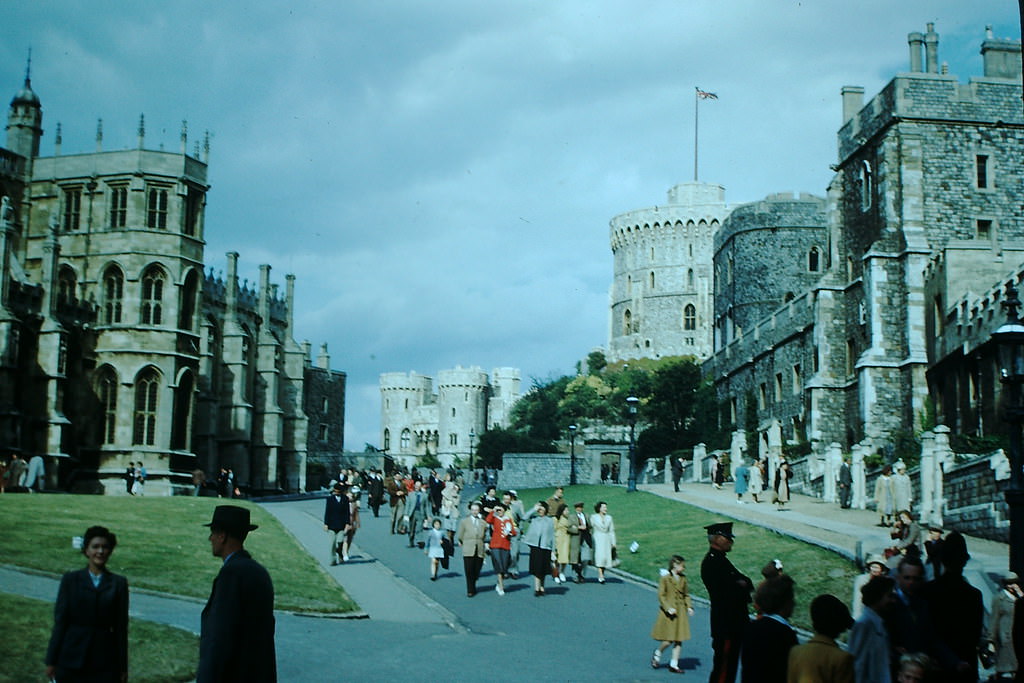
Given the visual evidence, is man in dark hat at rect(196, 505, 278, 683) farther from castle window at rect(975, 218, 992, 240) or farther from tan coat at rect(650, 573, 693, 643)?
castle window at rect(975, 218, 992, 240)

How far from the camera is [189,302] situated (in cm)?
4394

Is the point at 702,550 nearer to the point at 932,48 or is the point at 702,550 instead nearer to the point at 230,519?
the point at 230,519

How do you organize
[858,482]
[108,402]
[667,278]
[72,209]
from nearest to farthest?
[858,482], [108,402], [72,209], [667,278]

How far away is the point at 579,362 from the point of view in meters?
99.9

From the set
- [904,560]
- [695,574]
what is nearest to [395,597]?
[695,574]

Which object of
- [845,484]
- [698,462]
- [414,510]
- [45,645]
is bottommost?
[45,645]

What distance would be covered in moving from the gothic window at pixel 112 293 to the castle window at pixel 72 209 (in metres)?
2.88

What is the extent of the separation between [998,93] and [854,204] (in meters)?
6.03

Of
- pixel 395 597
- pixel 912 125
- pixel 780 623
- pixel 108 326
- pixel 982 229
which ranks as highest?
pixel 912 125

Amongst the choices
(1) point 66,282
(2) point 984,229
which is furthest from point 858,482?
(1) point 66,282

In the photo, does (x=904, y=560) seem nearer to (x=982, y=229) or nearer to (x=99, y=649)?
(x=99, y=649)

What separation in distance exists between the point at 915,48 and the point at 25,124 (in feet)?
115

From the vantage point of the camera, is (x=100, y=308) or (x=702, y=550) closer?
(x=702, y=550)

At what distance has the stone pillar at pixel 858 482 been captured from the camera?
1194 inches
